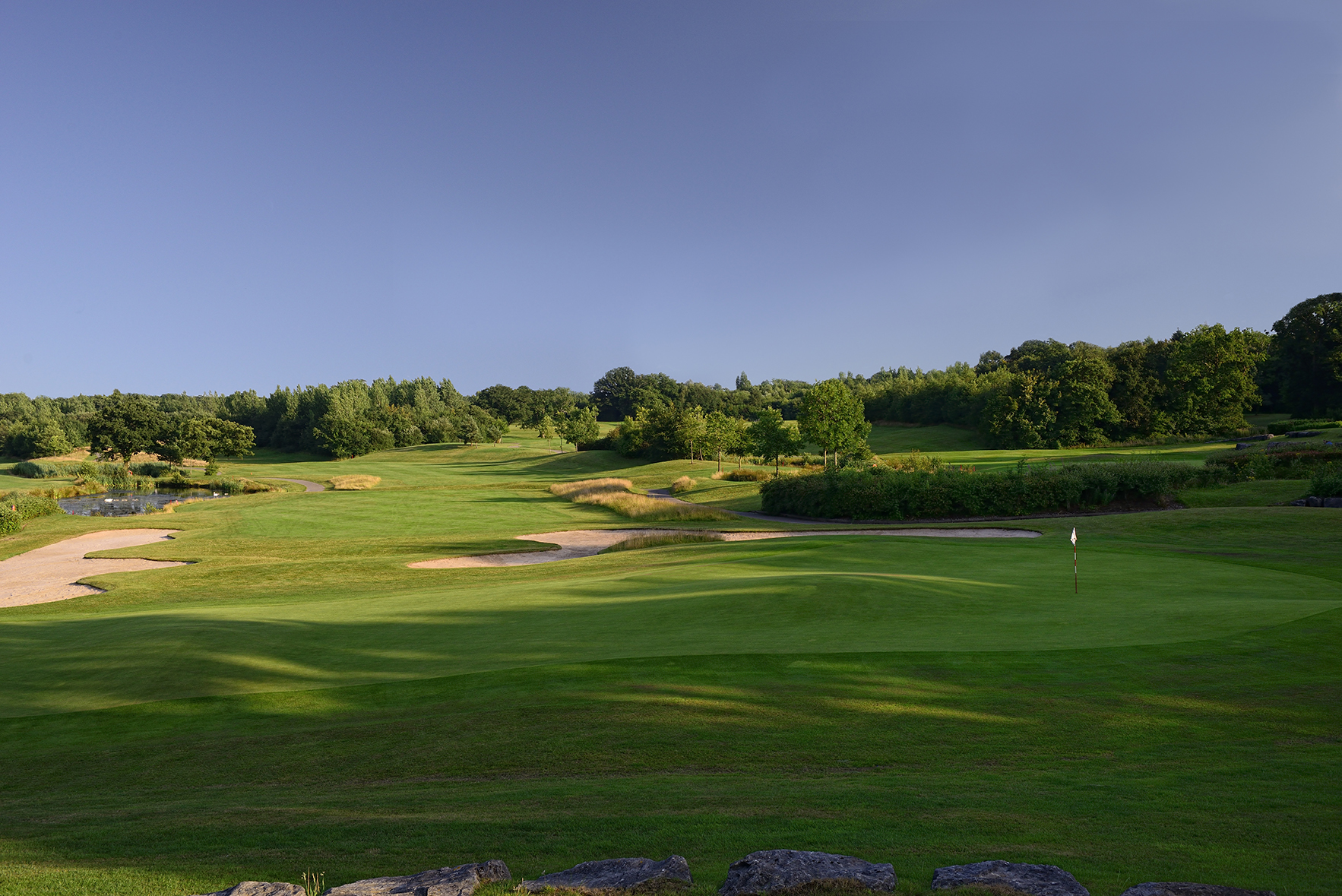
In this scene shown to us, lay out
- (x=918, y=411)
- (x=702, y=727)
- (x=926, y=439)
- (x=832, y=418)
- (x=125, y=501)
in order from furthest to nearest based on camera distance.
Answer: (x=918, y=411), (x=926, y=439), (x=125, y=501), (x=832, y=418), (x=702, y=727)

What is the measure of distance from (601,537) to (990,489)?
68.8ft

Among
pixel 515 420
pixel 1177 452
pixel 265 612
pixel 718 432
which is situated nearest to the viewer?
pixel 265 612

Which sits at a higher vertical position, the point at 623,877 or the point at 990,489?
the point at 623,877

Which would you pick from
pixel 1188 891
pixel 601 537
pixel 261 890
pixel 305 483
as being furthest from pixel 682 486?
pixel 1188 891

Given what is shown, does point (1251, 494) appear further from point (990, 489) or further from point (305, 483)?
point (305, 483)

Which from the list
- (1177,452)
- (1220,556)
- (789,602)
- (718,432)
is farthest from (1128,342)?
(789,602)

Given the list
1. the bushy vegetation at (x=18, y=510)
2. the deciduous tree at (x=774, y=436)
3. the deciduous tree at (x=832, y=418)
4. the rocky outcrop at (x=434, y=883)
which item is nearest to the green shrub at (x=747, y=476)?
the deciduous tree at (x=774, y=436)

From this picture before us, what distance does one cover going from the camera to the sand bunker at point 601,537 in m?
31.0

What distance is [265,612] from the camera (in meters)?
17.9

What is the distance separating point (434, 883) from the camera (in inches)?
180

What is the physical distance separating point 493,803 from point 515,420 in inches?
5709

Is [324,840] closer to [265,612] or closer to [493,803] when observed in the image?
[493,803]

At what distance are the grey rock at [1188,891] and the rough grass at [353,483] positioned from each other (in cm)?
6414

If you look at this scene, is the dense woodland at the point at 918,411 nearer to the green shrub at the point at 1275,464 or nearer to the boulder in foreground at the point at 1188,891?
the green shrub at the point at 1275,464
